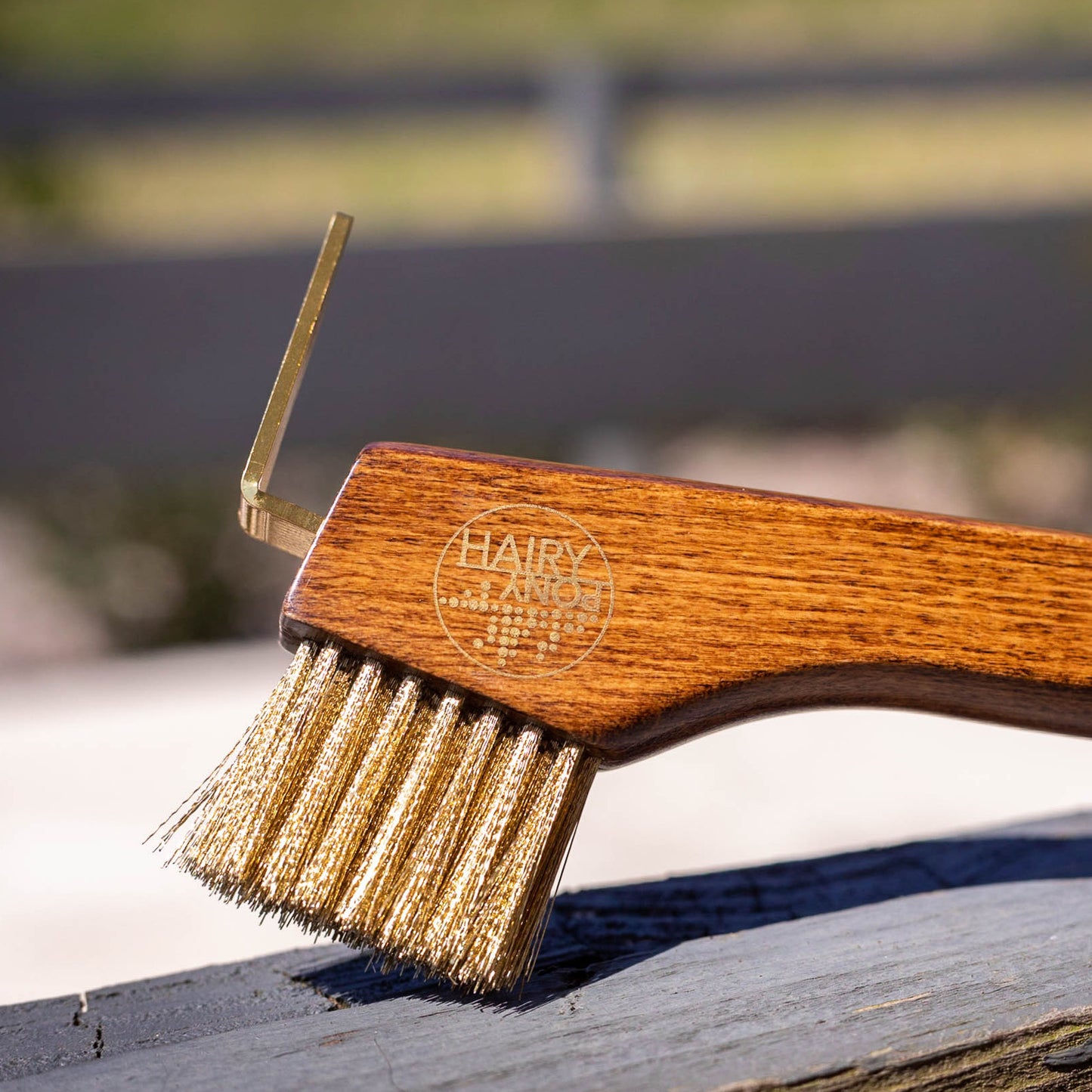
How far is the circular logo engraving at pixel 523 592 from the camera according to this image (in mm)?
604

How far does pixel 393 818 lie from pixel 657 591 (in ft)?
0.63

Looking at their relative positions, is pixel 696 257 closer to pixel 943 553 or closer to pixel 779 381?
pixel 779 381

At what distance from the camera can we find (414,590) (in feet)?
1.98

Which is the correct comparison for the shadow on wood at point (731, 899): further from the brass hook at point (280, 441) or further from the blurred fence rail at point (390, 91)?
the blurred fence rail at point (390, 91)

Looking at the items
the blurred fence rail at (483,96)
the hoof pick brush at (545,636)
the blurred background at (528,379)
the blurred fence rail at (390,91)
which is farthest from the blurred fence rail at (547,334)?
the hoof pick brush at (545,636)

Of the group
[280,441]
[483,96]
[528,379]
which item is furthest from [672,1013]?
[483,96]

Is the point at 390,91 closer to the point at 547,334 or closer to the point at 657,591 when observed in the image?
the point at 547,334

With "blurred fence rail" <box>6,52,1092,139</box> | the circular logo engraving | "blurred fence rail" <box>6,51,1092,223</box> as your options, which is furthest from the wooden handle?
"blurred fence rail" <box>6,52,1092,139</box>

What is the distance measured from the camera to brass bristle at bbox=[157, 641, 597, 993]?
0.58m

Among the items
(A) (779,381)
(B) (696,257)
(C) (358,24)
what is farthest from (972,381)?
(C) (358,24)

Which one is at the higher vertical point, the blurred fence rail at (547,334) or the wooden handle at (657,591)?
the blurred fence rail at (547,334)

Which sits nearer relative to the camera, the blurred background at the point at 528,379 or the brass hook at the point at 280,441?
the brass hook at the point at 280,441

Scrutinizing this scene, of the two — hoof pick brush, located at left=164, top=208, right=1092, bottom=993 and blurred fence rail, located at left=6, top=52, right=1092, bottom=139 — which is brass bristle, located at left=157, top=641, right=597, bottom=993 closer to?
hoof pick brush, located at left=164, top=208, right=1092, bottom=993

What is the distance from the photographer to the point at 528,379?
84.0 inches
